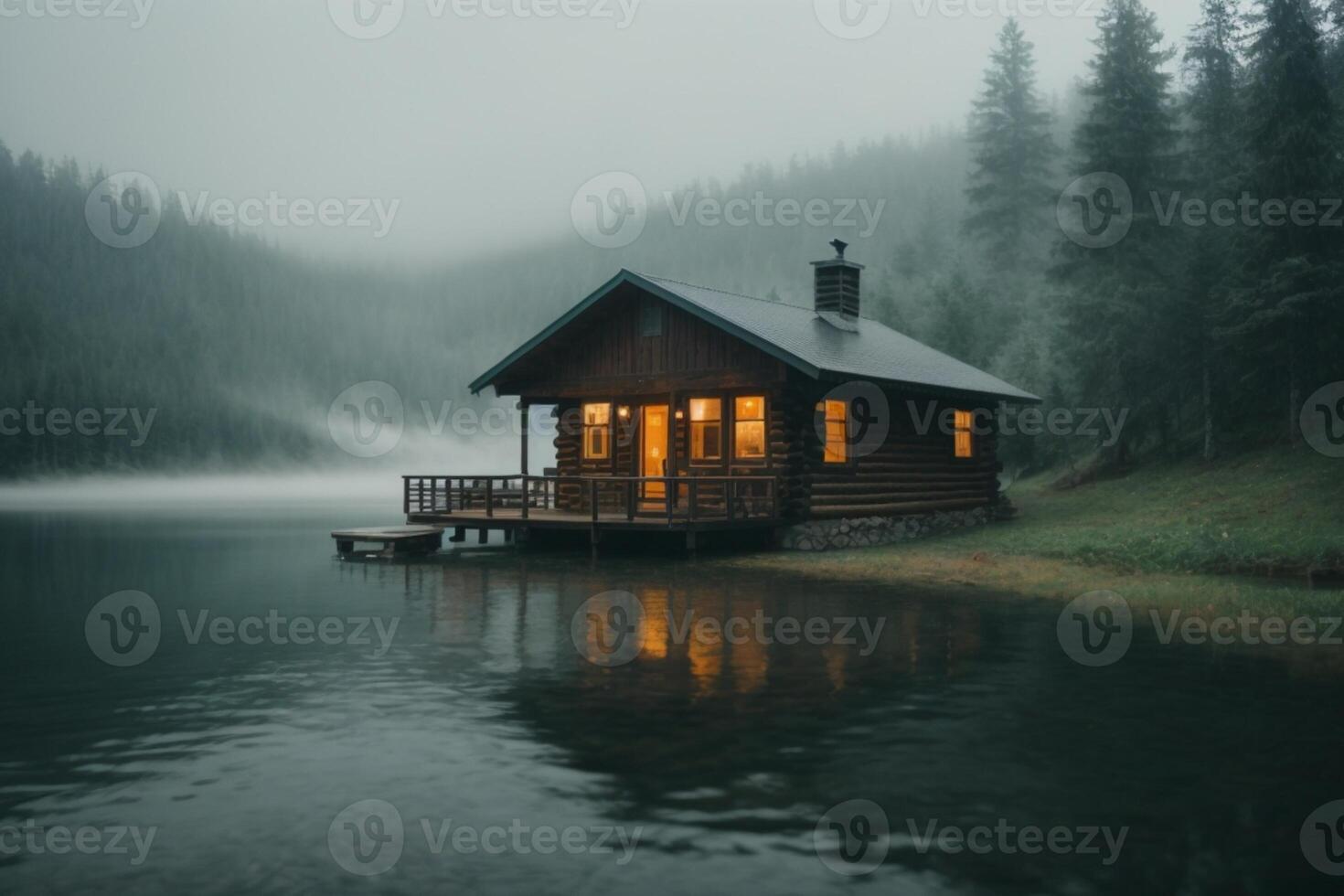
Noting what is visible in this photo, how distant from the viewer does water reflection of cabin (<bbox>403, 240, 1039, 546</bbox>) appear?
2483cm

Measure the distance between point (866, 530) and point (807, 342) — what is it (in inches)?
190

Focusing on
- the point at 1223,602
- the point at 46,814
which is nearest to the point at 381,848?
the point at 46,814

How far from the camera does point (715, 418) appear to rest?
26.8m

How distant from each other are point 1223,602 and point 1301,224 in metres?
17.0

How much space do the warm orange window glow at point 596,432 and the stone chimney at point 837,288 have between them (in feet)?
25.9

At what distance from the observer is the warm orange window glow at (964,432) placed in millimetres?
31594

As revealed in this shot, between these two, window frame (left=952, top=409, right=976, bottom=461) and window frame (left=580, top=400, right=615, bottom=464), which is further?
window frame (left=952, top=409, right=976, bottom=461)

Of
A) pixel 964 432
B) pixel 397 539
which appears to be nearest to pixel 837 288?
pixel 964 432

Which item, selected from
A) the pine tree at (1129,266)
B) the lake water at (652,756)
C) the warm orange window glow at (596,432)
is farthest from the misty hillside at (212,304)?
the lake water at (652,756)

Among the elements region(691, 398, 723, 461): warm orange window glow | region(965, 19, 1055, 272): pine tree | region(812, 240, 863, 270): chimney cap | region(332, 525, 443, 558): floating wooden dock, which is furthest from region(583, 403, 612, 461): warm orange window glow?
region(965, 19, 1055, 272): pine tree

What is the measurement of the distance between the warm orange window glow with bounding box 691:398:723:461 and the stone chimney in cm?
725

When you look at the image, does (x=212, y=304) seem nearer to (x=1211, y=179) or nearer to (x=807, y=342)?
(x=1211, y=179)

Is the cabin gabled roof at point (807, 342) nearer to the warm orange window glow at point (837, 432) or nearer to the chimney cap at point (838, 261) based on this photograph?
the warm orange window glow at point (837, 432)

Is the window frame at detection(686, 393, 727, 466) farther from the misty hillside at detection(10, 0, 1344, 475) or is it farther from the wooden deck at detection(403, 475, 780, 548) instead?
the misty hillside at detection(10, 0, 1344, 475)
